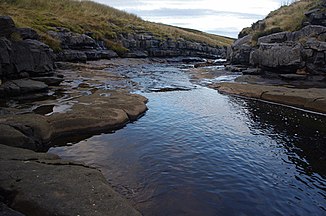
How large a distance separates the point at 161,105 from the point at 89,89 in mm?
6582

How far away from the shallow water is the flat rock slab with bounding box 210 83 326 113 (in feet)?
5.57

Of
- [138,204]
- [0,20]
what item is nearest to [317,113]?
[138,204]

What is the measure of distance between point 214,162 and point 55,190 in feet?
19.6

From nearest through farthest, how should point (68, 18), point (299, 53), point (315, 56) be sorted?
point (315, 56)
point (299, 53)
point (68, 18)

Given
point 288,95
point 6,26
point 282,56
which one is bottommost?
point 288,95

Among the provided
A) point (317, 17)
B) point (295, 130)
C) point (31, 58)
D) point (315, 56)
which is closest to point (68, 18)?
point (31, 58)

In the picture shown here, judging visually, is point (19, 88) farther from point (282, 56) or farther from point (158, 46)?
point (158, 46)

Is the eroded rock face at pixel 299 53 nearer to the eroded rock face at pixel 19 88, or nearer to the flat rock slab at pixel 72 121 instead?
the flat rock slab at pixel 72 121

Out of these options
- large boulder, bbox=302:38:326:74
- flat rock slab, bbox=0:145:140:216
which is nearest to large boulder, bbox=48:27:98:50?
large boulder, bbox=302:38:326:74

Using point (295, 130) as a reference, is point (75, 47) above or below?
above

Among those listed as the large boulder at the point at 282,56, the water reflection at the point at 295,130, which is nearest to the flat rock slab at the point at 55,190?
the water reflection at the point at 295,130

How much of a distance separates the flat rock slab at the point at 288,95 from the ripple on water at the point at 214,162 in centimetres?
225

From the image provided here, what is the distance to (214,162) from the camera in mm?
10352

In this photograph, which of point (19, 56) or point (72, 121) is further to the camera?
point (19, 56)
